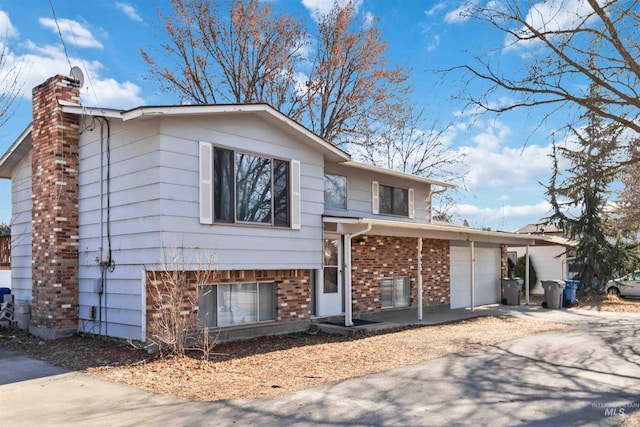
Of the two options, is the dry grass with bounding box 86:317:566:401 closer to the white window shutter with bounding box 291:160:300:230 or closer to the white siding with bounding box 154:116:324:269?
the white siding with bounding box 154:116:324:269

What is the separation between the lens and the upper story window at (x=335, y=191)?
1351cm

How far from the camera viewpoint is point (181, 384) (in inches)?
278

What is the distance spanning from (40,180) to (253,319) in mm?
5464

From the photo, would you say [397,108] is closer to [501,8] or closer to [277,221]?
[277,221]

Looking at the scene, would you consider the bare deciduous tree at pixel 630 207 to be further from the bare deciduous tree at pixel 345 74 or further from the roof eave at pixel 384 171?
the bare deciduous tree at pixel 345 74

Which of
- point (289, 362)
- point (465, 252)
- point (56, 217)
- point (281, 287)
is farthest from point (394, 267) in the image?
point (56, 217)

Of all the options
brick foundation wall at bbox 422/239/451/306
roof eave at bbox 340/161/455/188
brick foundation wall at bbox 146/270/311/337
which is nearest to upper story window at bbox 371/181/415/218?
roof eave at bbox 340/161/455/188

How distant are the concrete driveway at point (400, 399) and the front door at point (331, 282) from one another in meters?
4.59

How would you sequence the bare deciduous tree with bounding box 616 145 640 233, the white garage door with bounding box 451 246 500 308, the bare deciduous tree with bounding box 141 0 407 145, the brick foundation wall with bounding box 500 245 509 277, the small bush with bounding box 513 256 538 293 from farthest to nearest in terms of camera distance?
the small bush with bounding box 513 256 538 293 → the bare deciduous tree with bounding box 141 0 407 145 → the brick foundation wall with bounding box 500 245 509 277 → the bare deciduous tree with bounding box 616 145 640 233 → the white garage door with bounding box 451 246 500 308

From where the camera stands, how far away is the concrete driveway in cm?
554

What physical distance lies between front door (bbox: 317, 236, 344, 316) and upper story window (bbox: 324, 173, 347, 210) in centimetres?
97

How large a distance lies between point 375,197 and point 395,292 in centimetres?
283

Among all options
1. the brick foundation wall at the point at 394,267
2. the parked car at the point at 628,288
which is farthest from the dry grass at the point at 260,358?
the parked car at the point at 628,288

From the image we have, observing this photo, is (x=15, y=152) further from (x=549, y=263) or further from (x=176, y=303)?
(x=549, y=263)
